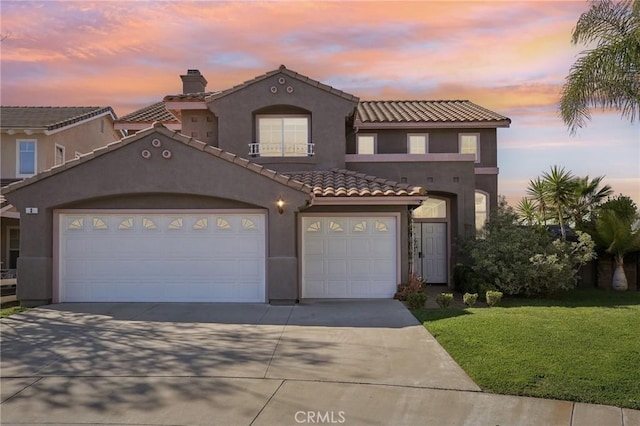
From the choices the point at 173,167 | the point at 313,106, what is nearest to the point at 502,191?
the point at 313,106

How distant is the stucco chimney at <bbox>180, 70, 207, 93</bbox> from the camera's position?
21938mm

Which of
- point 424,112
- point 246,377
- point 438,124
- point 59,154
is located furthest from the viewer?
point 59,154

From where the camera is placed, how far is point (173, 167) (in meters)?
13.4

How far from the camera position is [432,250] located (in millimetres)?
19219

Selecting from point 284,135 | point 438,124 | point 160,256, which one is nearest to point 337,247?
point 160,256

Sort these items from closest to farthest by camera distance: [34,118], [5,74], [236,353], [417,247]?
[236,353]
[5,74]
[417,247]
[34,118]

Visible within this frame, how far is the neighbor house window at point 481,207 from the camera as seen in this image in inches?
800

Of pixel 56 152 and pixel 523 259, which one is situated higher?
pixel 56 152

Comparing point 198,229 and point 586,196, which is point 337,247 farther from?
point 586,196

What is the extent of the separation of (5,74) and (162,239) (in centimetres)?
773

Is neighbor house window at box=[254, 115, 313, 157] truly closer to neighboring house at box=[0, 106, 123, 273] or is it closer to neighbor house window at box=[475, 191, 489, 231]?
neighbor house window at box=[475, 191, 489, 231]

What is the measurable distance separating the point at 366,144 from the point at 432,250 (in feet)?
15.7

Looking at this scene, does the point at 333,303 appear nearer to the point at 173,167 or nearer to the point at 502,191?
the point at 173,167

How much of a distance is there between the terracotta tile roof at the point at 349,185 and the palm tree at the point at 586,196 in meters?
→ 10.3
